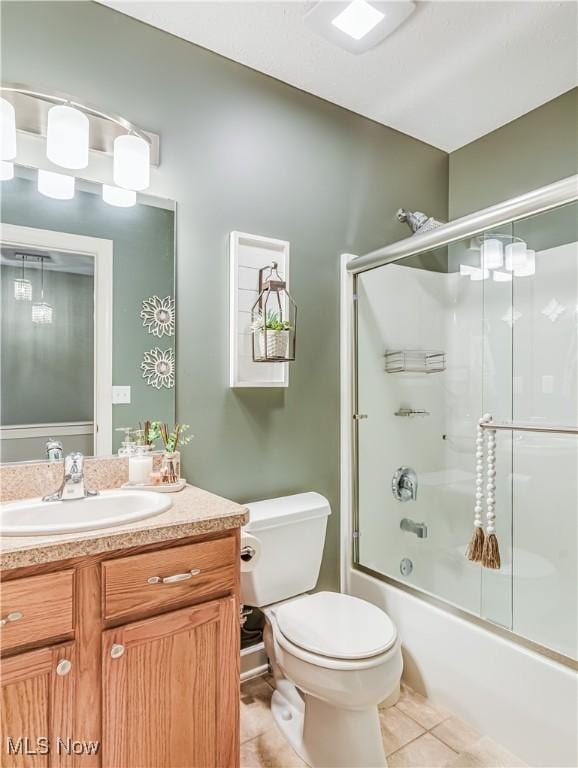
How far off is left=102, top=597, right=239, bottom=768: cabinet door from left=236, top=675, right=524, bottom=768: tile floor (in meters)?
0.34

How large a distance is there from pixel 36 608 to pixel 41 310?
2.89ft

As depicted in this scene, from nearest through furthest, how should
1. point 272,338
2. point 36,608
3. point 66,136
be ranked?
point 36,608, point 66,136, point 272,338

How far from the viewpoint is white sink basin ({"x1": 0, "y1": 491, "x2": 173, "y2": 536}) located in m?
1.10

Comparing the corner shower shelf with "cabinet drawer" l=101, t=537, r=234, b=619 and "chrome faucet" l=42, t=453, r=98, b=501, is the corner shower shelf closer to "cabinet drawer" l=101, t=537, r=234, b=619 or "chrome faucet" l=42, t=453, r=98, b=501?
"cabinet drawer" l=101, t=537, r=234, b=619

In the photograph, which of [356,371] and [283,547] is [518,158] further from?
[283,547]

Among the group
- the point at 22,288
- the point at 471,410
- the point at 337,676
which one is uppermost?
the point at 22,288

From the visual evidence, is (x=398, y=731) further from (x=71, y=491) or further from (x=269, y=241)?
(x=269, y=241)

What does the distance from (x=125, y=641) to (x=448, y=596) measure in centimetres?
145

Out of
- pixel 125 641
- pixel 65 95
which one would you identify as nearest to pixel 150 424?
pixel 125 641

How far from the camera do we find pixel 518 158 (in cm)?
234

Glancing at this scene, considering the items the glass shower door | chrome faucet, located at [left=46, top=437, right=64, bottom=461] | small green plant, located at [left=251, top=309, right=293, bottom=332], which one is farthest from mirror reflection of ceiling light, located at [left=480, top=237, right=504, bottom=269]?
chrome faucet, located at [left=46, top=437, right=64, bottom=461]

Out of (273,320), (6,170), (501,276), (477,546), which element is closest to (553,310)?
(501,276)

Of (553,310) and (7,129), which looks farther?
(553,310)

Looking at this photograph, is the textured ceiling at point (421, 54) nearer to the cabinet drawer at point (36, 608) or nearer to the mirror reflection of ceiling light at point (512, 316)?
the mirror reflection of ceiling light at point (512, 316)
